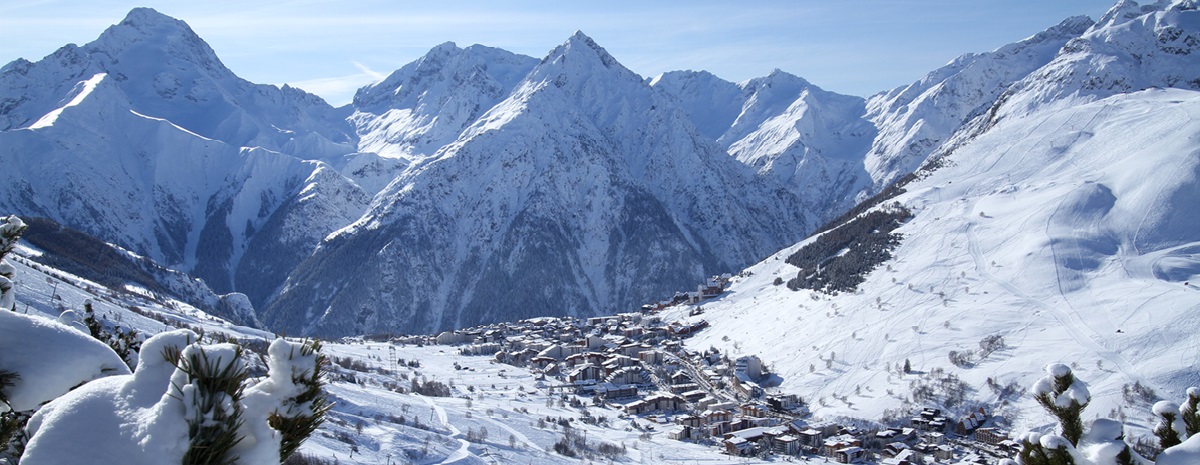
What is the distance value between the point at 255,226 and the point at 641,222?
71.1 meters

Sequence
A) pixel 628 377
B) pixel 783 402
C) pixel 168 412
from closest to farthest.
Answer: pixel 168 412
pixel 783 402
pixel 628 377

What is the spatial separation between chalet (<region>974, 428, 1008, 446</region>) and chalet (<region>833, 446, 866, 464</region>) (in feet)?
19.3

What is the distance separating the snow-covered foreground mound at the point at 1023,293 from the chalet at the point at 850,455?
6.48 m

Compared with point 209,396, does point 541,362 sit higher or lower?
lower

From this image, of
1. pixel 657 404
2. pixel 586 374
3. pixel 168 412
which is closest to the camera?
pixel 168 412

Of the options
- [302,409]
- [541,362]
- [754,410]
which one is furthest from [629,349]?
[302,409]

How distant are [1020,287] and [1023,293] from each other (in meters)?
1.03

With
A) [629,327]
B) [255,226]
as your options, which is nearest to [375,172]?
[255,226]

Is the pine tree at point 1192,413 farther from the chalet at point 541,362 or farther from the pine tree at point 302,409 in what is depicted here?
the chalet at point 541,362

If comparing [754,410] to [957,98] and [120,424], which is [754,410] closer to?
[120,424]

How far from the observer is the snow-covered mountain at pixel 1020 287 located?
43781mm

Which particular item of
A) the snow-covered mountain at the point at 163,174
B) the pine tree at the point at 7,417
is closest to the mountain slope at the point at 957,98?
the snow-covered mountain at the point at 163,174

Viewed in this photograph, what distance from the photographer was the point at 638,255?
13638cm

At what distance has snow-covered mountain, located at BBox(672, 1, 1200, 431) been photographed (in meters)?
43.8
